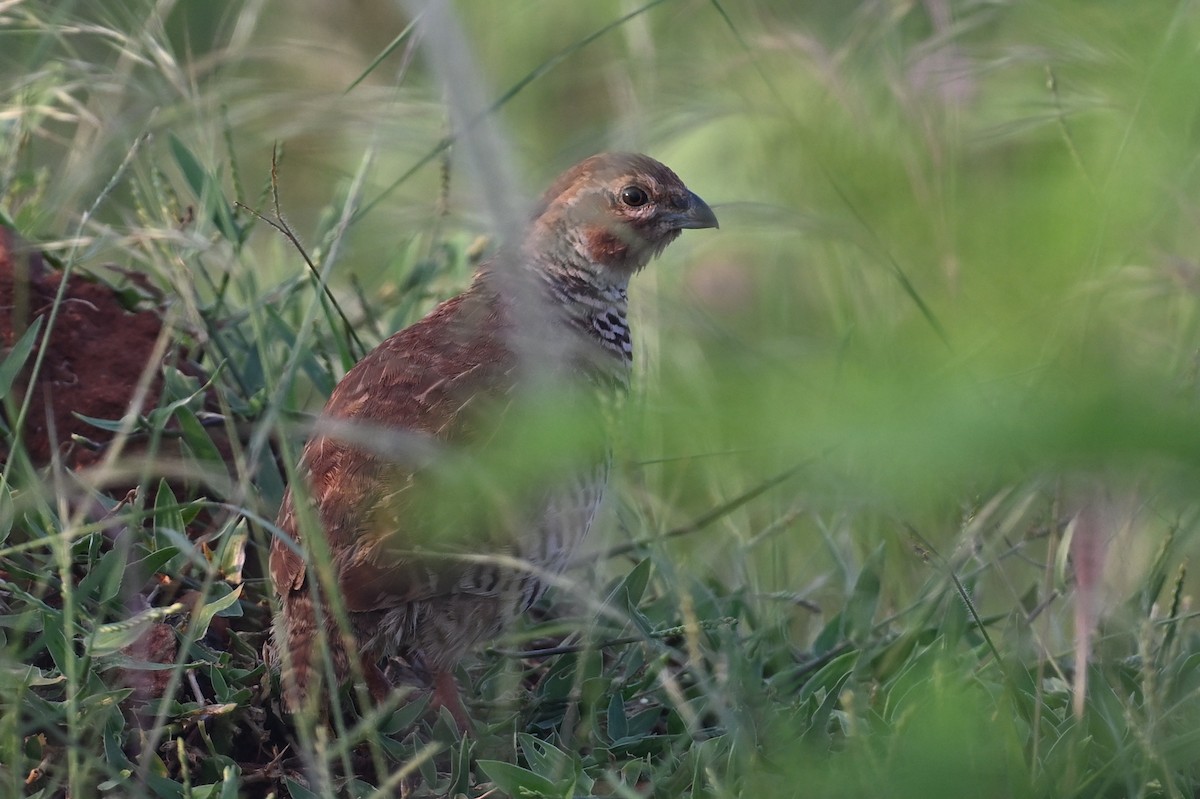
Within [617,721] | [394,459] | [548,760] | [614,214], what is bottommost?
[617,721]

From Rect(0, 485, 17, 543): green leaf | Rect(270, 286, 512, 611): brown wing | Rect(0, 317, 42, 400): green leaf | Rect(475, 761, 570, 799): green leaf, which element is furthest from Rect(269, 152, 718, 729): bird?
Rect(0, 317, 42, 400): green leaf

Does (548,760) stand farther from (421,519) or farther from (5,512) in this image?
(5,512)

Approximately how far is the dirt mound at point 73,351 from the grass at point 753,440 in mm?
68

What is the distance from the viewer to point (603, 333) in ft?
11.5

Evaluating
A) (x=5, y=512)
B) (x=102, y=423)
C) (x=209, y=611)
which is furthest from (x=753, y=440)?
(x=102, y=423)

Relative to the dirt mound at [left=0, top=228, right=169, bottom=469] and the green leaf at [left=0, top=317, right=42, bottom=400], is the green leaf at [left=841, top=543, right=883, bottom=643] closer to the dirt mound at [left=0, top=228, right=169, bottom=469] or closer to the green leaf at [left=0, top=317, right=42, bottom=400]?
the dirt mound at [left=0, top=228, right=169, bottom=469]

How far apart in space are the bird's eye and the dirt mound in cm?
124

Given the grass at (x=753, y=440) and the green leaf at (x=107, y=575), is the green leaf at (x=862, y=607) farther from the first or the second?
the green leaf at (x=107, y=575)

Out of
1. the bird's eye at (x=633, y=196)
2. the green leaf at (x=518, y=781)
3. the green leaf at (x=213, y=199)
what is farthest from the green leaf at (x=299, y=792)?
the bird's eye at (x=633, y=196)

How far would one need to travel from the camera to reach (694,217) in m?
3.57

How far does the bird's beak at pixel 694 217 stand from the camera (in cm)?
356

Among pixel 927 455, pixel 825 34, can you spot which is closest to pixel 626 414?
pixel 927 455

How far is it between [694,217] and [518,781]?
168 cm

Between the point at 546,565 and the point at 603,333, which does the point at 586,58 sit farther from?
the point at 546,565
